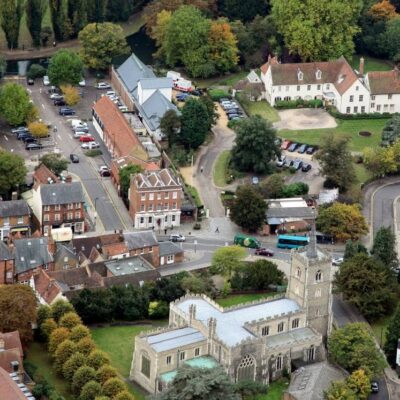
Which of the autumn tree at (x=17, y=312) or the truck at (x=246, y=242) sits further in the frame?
the truck at (x=246, y=242)

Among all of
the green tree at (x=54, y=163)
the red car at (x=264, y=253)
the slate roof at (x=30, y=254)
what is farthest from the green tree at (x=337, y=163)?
the slate roof at (x=30, y=254)

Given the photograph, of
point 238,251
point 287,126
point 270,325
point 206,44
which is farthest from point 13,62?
point 270,325

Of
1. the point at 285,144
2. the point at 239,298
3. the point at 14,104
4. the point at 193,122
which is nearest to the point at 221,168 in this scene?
the point at 193,122

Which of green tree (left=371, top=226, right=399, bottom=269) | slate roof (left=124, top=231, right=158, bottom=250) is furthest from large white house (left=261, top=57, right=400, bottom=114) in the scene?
slate roof (left=124, top=231, right=158, bottom=250)

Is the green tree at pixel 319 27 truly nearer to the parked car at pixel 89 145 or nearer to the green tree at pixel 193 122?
the green tree at pixel 193 122

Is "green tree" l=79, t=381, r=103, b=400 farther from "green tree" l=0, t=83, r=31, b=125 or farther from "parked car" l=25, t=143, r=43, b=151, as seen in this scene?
"green tree" l=0, t=83, r=31, b=125

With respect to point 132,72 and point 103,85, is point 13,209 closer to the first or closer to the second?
point 132,72

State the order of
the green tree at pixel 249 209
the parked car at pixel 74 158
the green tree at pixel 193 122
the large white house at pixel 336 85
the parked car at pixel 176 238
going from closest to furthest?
the green tree at pixel 249 209
the parked car at pixel 176 238
the parked car at pixel 74 158
the green tree at pixel 193 122
the large white house at pixel 336 85
